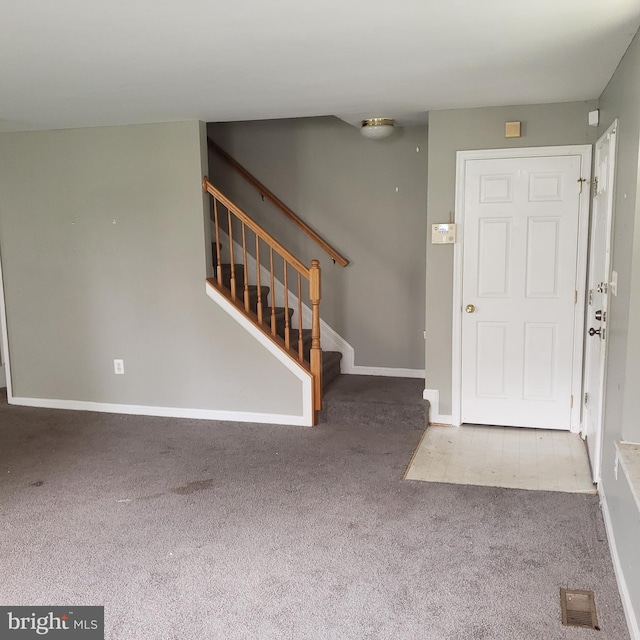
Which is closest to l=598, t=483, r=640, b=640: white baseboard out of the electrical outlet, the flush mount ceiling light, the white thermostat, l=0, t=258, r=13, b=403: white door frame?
the electrical outlet

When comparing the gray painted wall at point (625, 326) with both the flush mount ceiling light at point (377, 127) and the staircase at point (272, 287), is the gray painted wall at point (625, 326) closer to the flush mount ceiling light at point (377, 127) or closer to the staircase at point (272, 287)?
the flush mount ceiling light at point (377, 127)

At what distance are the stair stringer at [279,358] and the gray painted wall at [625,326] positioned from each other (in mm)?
2008

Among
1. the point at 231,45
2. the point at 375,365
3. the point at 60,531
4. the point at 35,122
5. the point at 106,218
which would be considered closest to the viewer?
the point at 231,45

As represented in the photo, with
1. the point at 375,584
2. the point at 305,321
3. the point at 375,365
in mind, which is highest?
the point at 305,321

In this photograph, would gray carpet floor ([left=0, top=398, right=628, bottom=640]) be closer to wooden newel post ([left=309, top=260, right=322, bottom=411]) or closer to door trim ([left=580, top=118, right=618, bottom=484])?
door trim ([left=580, top=118, right=618, bottom=484])

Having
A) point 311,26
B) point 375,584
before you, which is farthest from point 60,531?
point 311,26

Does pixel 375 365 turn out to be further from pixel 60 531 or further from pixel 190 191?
pixel 60 531

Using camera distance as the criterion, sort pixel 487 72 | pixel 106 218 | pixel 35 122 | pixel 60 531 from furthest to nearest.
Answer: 1. pixel 106 218
2. pixel 35 122
3. pixel 487 72
4. pixel 60 531

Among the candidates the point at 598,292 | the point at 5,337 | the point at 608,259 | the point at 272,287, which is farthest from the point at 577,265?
the point at 5,337

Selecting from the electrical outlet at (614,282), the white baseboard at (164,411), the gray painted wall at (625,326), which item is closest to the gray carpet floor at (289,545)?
the gray painted wall at (625,326)

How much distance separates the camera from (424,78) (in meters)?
3.13

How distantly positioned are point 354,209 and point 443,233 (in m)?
1.14

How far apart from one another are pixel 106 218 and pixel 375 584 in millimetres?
3353

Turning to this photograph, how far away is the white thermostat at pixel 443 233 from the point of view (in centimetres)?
400
